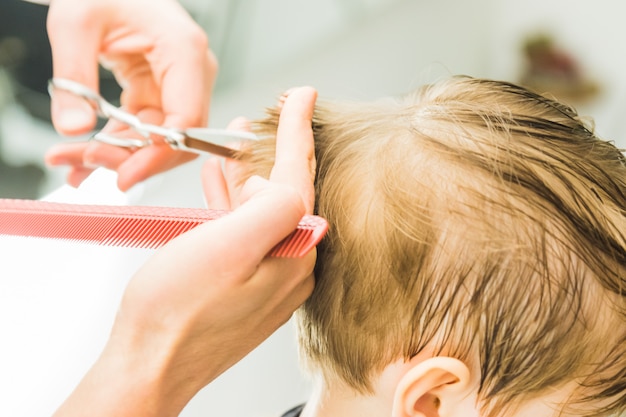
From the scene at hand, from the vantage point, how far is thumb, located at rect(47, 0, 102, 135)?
762mm

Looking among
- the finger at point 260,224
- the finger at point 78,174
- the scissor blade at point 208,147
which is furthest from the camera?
the finger at point 78,174

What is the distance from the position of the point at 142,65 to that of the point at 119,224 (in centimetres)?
46

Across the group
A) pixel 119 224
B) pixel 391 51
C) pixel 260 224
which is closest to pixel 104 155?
pixel 119 224

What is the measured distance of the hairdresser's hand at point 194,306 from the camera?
48cm

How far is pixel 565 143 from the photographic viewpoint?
0.61 metres

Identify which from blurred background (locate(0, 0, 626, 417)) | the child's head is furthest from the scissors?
blurred background (locate(0, 0, 626, 417))

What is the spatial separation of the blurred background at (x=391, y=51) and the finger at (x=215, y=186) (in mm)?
639

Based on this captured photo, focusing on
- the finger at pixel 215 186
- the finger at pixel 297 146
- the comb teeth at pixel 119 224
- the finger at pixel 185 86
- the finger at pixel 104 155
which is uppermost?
the finger at pixel 185 86

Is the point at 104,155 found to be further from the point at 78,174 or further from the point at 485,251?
the point at 485,251

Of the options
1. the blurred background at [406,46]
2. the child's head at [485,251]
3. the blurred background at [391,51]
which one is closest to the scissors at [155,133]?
the child's head at [485,251]

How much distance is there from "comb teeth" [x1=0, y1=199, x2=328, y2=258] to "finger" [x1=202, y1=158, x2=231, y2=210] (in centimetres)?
21

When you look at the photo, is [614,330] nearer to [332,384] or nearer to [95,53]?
[332,384]

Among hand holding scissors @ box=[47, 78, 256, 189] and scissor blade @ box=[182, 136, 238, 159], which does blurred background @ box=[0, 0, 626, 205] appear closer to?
hand holding scissors @ box=[47, 78, 256, 189]

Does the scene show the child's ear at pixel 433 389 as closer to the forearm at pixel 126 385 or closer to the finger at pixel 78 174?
the forearm at pixel 126 385
